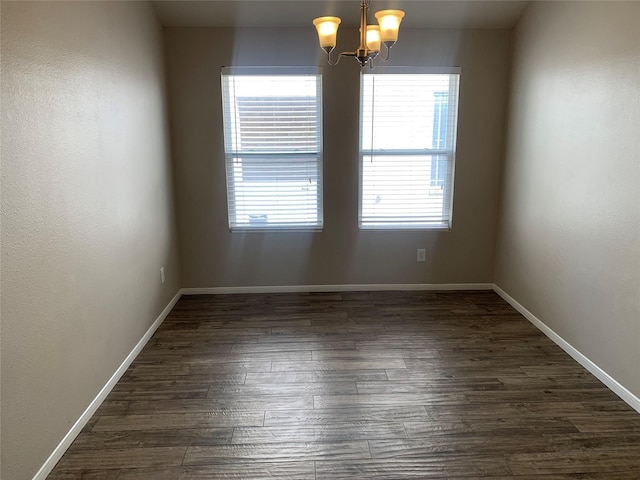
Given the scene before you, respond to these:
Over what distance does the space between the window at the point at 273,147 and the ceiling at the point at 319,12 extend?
1.29ft

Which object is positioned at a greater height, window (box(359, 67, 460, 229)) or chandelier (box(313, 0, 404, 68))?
chandelier (box(313, 0, 404, 68))

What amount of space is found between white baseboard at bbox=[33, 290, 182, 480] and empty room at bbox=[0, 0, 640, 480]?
0.01 metres

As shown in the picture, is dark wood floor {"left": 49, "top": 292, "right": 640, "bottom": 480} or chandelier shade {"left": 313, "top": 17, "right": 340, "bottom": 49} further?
chandelier shade {"left": 313, "top": 17, "right": 340, "bottom": 49}

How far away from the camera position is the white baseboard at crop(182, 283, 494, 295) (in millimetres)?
4188

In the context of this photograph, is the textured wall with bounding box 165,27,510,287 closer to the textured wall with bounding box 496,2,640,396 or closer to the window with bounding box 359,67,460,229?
the window with bounding box 359,67,460,229

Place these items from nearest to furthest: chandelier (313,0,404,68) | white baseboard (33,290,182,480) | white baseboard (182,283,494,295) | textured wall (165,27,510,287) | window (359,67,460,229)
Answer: white baseboard (33,290,182,480) < chandelier (313,0,404,68) < textured wall (165,27,510,287) < window (359,67,460,229) < white baseboard (182,283,494,295)

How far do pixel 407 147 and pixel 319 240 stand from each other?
3.85 feet

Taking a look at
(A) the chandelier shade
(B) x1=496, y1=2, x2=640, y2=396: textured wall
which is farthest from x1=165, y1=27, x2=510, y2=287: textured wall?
(A) the chandelier shade

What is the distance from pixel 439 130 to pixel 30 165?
3.20 meters

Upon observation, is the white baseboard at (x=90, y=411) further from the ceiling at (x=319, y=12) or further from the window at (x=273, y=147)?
the ceiling at (x=319, y=12)

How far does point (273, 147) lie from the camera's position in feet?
12.9

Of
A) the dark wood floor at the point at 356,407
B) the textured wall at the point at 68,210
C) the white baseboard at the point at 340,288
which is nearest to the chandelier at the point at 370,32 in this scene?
the textured wall at the point at 68,210

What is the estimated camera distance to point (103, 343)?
97.7 inches

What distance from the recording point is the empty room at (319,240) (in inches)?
76.8
